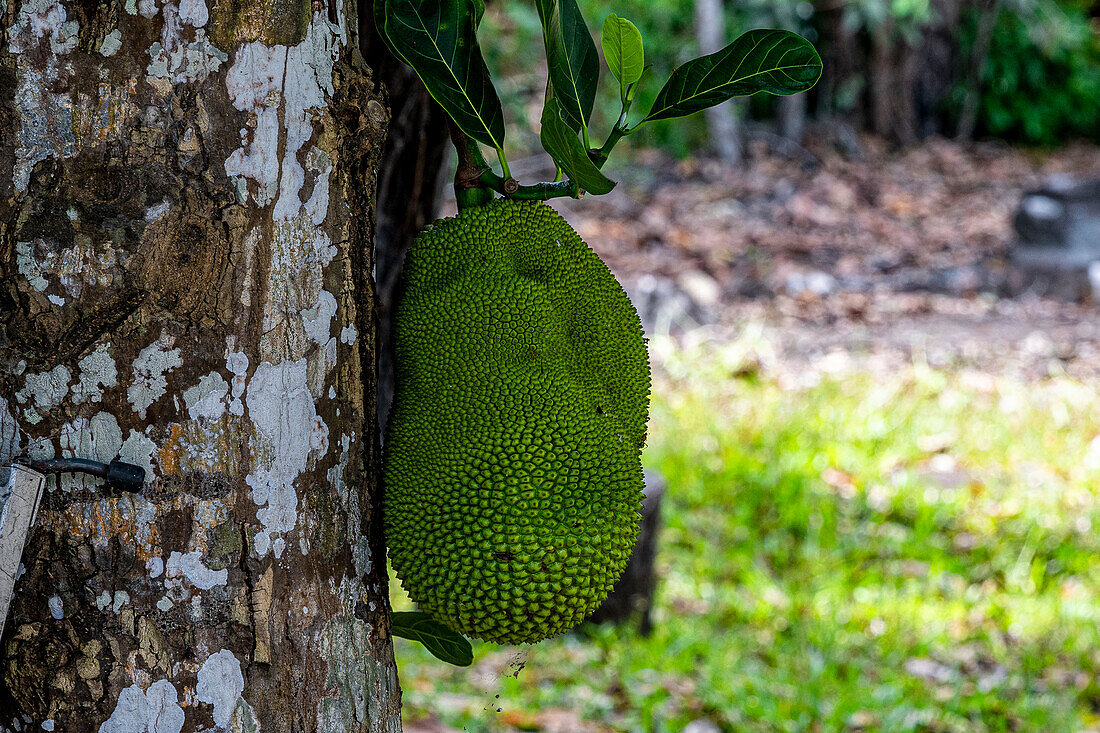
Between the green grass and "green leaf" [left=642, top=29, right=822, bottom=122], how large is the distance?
3.63 feet

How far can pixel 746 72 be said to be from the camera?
2.73 ft

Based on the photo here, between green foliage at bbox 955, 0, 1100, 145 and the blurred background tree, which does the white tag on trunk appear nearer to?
the blurred background tree

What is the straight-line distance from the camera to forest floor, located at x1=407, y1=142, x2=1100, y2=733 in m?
1.97

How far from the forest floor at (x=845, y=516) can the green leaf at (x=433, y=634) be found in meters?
0.07

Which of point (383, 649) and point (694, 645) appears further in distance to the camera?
point (694, 645)

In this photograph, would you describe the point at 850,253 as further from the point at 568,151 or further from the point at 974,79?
the point at 568,151

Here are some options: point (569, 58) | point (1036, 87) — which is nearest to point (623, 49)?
point (569, 58)

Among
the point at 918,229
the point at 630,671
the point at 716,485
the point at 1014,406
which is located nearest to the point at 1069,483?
the point at 1014,406

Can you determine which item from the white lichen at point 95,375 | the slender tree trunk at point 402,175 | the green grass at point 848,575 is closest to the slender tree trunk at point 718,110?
the green grass at point 848,575

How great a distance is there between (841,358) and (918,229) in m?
2.15

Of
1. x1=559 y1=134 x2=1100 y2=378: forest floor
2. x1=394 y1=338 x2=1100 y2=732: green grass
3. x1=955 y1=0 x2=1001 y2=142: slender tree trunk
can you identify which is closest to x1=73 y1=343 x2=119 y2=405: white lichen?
x1=394 y1=338 x2=1100 y2=732: green grass

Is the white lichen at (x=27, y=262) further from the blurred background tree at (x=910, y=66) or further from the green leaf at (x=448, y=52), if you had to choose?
the blurred background tree at (x=910, y=66)

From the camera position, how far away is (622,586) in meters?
2.28

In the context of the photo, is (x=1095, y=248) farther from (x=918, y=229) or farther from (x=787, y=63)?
(x=787, y=63)
